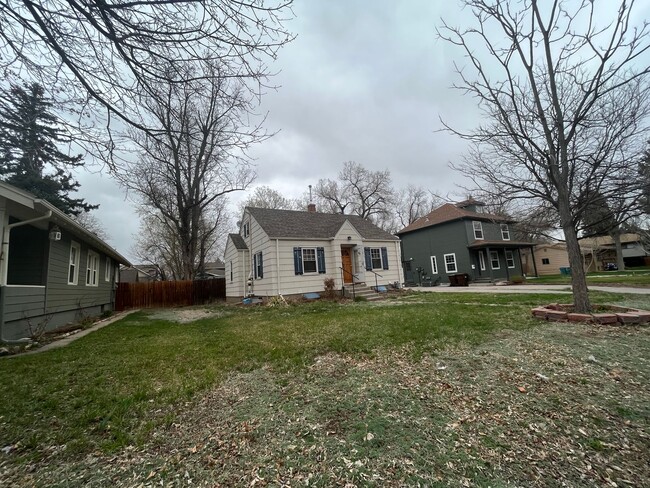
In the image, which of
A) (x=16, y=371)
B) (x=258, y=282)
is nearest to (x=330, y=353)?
(x=16, y=371)

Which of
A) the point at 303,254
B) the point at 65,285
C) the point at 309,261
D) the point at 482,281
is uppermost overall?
the point at 303,254

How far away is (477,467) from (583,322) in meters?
5.35

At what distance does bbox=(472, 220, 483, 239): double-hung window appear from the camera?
73.1ft

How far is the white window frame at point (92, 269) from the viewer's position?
11.7 metres

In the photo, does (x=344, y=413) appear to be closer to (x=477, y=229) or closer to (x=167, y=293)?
(x=167, y=293)

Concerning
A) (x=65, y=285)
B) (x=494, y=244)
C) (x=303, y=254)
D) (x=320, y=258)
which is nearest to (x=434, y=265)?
(x=494, y=244)

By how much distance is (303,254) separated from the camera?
1452 centimetres

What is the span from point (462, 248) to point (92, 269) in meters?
22.2

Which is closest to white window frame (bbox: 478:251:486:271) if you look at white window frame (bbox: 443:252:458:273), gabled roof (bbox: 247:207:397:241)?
white window frame (bbox: 443:252:458:273)

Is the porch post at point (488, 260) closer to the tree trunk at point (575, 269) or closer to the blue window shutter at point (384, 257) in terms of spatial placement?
the blue window shutter at point (384, 257)

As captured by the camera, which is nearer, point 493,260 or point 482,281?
point 482,281

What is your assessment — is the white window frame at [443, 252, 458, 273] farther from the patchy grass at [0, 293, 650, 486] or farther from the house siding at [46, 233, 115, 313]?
the house siding at [46, 233, 115, 313]

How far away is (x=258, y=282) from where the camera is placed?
49.8 feet

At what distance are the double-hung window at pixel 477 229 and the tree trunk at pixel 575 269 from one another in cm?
1662
